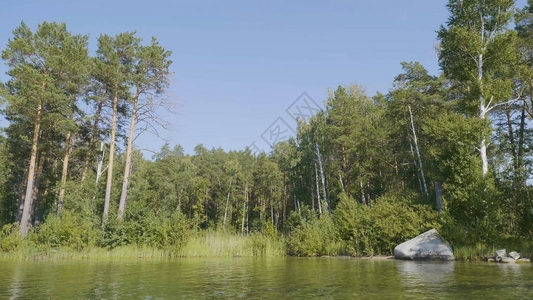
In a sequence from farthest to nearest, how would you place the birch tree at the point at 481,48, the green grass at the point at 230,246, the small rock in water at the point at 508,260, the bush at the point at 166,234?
the green grass at the point at 230,246 < the bush at the point at 166,234 < the birch tree at the point at 481,48 < the small rock in water at the point at 508,260

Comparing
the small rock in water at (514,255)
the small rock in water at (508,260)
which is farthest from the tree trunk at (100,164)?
the small rock in water at (514,255)

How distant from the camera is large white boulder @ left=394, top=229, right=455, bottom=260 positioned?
1625 centimetres

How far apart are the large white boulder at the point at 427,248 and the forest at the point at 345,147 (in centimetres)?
55

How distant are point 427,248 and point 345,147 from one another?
72.6 ft

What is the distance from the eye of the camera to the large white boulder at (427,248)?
16.2 meters

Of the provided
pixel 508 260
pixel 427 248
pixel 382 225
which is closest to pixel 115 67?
pixel 382 225

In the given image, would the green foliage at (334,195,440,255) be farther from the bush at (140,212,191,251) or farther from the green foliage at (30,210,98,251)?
the green foliage at (30,210,98,251)

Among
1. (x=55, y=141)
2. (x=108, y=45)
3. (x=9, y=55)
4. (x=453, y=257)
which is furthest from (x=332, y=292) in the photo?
(x=55, y=141)

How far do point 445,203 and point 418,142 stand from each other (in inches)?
595

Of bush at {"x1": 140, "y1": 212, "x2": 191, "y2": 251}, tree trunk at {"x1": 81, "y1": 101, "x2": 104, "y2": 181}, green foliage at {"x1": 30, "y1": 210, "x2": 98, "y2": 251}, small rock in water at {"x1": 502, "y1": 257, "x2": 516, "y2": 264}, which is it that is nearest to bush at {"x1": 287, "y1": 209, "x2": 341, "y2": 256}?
bush at {"x1": 140, "y1": 212, "x2": 191, "y2": 251}

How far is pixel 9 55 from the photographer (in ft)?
83.3

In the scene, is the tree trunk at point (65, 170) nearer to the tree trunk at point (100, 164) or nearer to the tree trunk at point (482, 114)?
the tree trunk at point (100, 164)

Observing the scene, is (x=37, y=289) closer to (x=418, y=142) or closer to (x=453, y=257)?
(x=453, y=257)

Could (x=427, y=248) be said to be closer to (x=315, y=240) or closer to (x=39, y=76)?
(x=315, y=240)
